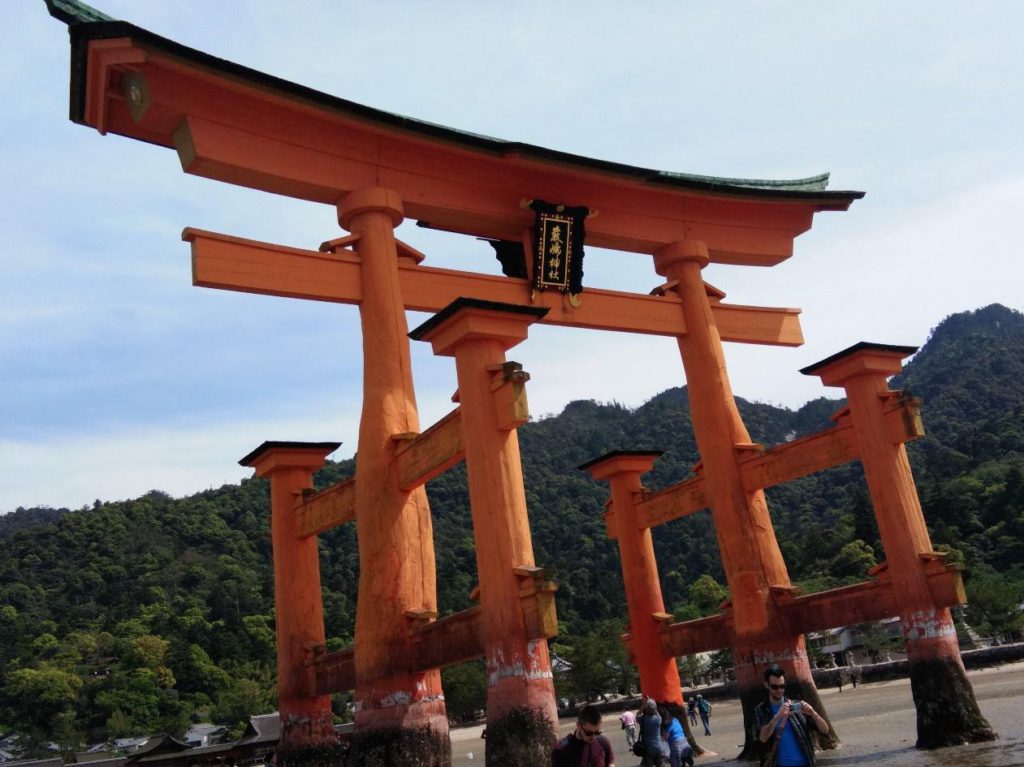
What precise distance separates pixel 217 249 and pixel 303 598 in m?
5.36

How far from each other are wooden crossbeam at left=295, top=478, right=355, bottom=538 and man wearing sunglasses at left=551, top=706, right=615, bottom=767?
779 cm

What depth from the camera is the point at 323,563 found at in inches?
3000

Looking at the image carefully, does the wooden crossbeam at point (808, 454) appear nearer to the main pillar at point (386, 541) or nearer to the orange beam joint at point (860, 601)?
the orange beam joint at point (860, 601)

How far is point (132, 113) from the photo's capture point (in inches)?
421

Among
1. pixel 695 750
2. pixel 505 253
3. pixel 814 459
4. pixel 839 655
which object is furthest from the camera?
pixel 839 655

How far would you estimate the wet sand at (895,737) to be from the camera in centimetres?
982

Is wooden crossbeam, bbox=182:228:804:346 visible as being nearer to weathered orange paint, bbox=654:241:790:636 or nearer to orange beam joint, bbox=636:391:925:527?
weathered orange paint, bbox=654:241:790:636

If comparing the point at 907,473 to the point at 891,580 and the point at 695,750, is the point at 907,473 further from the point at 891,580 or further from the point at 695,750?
the point at 695,750

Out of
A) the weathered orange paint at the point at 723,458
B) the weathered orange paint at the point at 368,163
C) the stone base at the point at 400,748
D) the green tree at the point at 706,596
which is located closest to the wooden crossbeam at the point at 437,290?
the weathered orange paint at the point at 723,458

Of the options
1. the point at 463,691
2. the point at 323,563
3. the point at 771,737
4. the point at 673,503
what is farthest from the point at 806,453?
the point at 323,563

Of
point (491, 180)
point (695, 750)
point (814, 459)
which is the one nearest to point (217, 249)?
point (491, 180)

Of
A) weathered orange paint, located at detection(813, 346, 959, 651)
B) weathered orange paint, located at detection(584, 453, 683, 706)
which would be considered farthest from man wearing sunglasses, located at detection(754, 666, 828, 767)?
weathered orange paint, located at detection(584, 453, 683, 706)

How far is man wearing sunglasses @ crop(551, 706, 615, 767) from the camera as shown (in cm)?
447

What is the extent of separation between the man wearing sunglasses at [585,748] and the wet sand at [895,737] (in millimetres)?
6036
